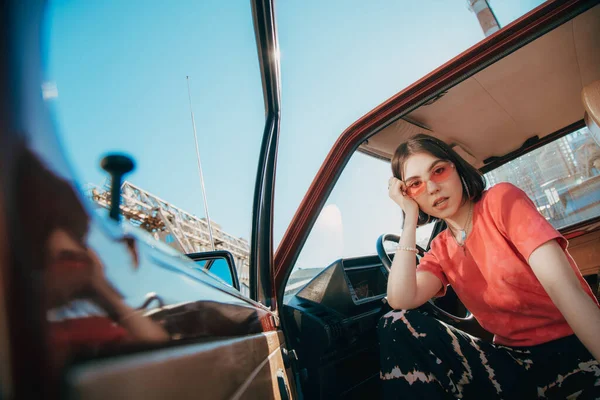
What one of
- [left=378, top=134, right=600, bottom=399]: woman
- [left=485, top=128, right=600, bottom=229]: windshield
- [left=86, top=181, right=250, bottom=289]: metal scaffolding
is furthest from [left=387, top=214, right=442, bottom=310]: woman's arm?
[left=485, top=128, right=600, bottom=229]: windshield

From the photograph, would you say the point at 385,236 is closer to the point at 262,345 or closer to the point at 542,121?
the point at 262,345

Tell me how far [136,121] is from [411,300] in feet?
4.91

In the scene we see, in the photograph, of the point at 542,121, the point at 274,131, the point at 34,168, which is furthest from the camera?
the point at 542,121

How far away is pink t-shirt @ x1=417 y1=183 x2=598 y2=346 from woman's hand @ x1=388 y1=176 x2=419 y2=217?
306mm

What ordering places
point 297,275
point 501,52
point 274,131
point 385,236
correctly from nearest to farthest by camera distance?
1. point 274,131
2. point 501,52
3. point 297,275
4. point 385,236

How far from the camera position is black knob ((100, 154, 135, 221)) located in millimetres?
290

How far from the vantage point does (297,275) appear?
1851 millimetres

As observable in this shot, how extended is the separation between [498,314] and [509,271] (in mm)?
230

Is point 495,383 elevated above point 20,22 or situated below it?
below

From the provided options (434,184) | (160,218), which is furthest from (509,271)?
(160,218)

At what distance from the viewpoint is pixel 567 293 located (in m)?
1.01

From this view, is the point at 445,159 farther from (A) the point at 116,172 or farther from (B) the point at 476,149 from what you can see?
(A) the point at 116,172

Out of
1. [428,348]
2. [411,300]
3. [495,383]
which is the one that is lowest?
[495,383]

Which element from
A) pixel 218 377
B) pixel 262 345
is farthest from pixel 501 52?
pixel 218 377
